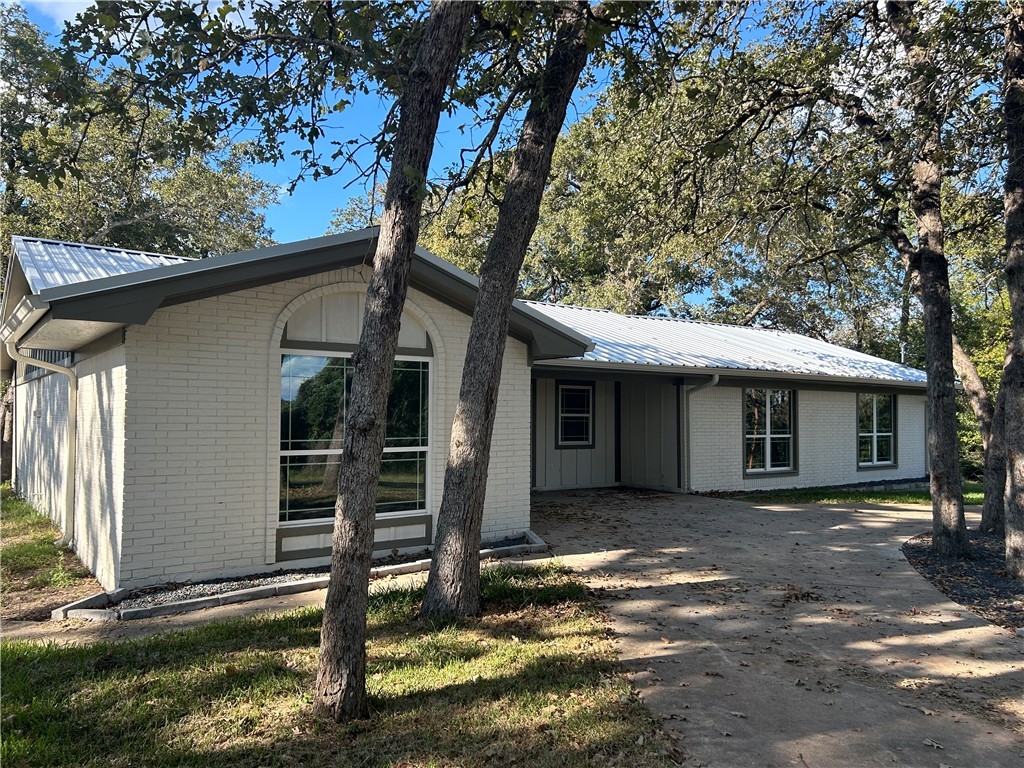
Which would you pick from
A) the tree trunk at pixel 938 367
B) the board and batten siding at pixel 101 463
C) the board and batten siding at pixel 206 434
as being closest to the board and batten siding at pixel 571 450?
the tree trunk at pixel 938 367

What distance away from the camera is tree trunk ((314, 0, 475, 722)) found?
3.87 metres

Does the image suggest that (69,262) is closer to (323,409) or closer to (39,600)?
(323,409)

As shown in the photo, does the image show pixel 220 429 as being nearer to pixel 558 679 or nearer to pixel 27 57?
pixel 27 57

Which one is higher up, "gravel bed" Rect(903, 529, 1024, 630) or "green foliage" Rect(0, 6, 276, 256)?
"green foliage" Rect(0, 6, 276, 256)

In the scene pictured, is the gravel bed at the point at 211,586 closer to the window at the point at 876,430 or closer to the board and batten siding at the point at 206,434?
the board and batten siding at the point at 206,434

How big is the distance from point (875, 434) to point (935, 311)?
10128 millimetres

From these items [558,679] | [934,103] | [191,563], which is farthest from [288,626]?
[934,103]

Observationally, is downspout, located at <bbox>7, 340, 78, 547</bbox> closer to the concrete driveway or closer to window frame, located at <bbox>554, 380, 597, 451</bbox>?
the concrete driveway

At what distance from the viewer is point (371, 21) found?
564cm

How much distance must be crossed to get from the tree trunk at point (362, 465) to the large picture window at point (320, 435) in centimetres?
326

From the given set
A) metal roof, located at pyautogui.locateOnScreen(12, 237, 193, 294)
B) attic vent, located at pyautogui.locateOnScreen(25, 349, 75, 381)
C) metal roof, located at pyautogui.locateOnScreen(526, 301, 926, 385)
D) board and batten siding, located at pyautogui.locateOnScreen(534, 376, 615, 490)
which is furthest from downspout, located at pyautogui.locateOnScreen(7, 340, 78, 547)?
board and batten siding, located at pyautogui.locateOnScreen(534, 376, 615, 490)

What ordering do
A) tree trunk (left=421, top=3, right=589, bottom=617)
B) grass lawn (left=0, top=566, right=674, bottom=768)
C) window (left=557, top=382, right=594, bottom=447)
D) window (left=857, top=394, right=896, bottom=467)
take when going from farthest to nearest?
window (left=857, top=394, right=896, bottom=467) < window (left=557, top=382, right=594, bottom=447) < tree trunk (left=421, top=3, right=589, bottom=617) < grass lawn (left=0, top=566, right=674, bottom=768)

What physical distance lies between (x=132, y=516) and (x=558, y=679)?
14.9 ft

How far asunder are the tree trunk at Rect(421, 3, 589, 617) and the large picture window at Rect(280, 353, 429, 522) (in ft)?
5.86
